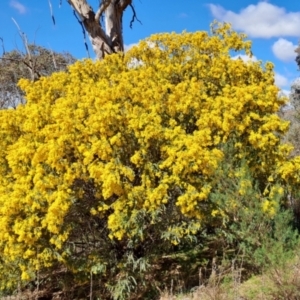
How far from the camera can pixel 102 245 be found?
26.1 ft

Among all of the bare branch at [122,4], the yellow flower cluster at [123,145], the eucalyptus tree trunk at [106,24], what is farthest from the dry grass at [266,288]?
the bare branch at [122,4]

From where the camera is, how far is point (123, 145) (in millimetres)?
7055

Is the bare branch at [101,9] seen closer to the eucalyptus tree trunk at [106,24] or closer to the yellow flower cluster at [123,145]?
the eucalyptus tree trunk at [106,24]

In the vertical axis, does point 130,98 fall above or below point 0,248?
above

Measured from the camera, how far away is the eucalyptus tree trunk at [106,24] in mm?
11367

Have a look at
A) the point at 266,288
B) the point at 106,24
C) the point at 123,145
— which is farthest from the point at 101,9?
the point at 266,288

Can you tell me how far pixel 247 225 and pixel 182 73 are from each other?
279cm

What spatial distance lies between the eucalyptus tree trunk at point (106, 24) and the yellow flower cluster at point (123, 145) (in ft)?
11.3

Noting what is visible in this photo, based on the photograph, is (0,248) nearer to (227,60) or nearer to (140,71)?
(140,71)

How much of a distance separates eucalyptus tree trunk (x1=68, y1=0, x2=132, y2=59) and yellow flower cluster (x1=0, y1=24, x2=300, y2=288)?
345 cm

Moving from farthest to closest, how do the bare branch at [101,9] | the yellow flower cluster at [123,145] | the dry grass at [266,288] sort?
the bare branch at [101,9]
the yellow flower cluster at [123,145]
the dry grass at [266,288]

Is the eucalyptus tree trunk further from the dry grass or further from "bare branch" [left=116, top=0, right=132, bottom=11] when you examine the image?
the dry grass

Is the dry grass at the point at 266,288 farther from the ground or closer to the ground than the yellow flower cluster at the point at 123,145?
closer to the ground

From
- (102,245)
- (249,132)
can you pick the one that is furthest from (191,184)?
→ (102,245)
